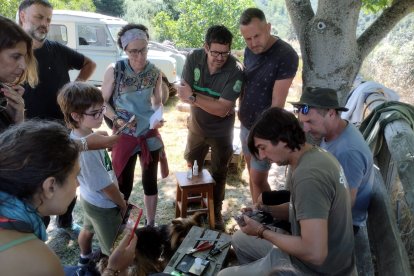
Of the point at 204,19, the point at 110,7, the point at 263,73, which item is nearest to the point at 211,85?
the point at 263,73

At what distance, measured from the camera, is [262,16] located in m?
2.89

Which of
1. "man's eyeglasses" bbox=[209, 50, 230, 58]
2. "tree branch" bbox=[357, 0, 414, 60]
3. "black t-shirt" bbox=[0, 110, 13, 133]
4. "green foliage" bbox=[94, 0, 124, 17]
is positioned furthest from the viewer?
"green foliage" bbox=[94, 0, 124, 17]

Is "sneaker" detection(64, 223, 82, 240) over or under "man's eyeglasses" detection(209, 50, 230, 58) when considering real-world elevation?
under

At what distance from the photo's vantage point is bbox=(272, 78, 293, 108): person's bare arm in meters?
2.91

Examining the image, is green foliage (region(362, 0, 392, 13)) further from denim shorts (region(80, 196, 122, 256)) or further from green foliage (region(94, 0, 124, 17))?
green foliage (region(94, 0, 124, 17))

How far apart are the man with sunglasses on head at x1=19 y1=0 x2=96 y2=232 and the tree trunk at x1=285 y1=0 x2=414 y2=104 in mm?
2119

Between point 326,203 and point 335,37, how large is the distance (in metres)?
1.59

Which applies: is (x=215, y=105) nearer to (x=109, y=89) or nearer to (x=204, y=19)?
(x=109, y=89)

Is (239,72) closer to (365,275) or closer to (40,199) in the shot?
(365,275)

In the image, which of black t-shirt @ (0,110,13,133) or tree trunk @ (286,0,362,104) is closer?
black t-shirt @ (0,110,13,133)

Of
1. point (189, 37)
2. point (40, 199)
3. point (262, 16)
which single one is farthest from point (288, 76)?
point (189, 37)

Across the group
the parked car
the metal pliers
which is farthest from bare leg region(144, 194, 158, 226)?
the parked car

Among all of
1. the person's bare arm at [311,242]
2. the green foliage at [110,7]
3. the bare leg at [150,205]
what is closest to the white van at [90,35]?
the bare leg at [150,205]

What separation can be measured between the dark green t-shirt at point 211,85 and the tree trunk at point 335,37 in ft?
2.05
